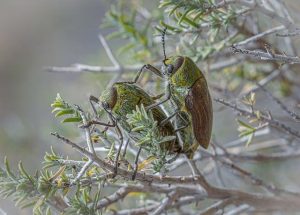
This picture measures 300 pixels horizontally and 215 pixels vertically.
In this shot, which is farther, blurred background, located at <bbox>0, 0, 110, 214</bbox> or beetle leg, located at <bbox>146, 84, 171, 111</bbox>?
blurred background, located at <bbox>0, 0, 110, 214</bbox>

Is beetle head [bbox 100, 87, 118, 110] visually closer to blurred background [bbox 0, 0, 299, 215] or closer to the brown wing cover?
the brown wing cover

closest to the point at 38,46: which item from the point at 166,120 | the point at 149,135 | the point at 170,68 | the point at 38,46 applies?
the point at 38,46

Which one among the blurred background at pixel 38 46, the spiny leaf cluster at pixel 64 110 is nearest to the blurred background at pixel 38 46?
the blurred background at pixel 38 46

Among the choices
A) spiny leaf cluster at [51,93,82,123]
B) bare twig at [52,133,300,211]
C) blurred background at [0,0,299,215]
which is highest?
blurred background at [0,0,299,215]

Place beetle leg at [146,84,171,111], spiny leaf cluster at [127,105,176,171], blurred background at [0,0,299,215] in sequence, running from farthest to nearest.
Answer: blurred background at [0,0,299,215] → beetle leg at [146,84,171,111] → spiny leaf cluster at [127,105,176,171]

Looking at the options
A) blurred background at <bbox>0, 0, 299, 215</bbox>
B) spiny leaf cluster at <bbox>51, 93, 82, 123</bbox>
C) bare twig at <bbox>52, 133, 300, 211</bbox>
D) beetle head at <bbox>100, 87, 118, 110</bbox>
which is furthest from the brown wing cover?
blurred background at <bbox>0, 0, 299, 215</bbox>

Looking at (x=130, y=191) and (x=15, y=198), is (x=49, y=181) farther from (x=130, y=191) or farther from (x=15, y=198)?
(x=130, y=191)

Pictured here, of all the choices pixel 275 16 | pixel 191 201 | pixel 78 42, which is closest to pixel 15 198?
pixel 191 201

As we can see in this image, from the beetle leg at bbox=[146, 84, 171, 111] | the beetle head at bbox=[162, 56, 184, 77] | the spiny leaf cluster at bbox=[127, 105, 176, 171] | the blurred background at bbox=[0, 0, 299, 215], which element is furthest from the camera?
the blurred background at bbox=[0, 0, 299, 215]
